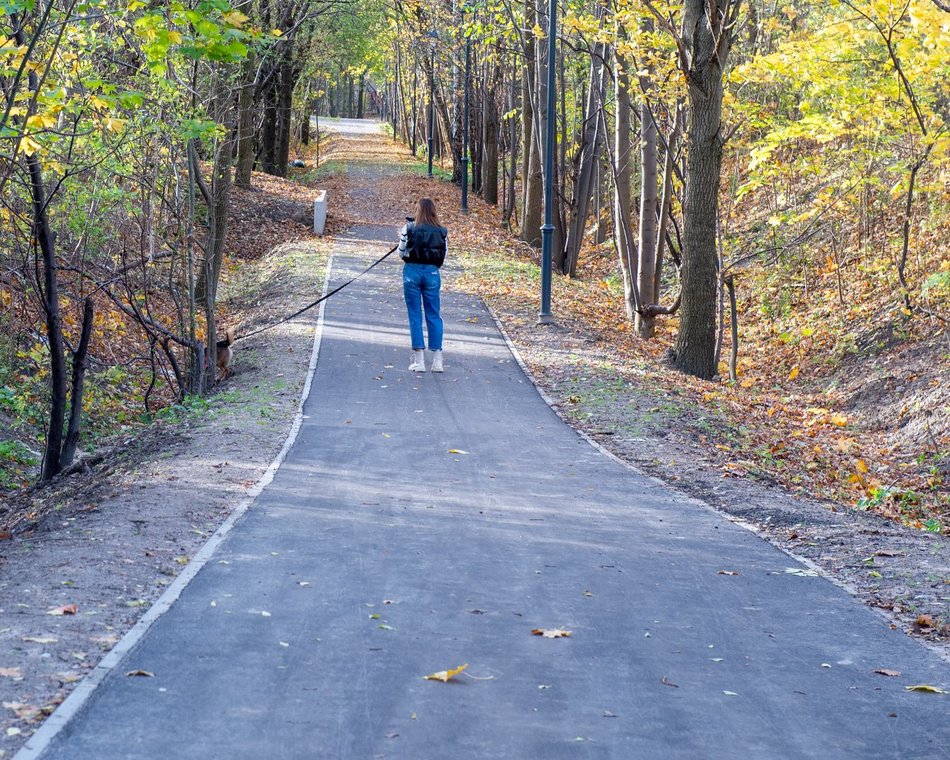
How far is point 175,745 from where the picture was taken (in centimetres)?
408

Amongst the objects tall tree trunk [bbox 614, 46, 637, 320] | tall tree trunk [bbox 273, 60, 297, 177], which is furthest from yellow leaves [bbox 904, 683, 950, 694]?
tall tree trunk [bbox 273, 60, 297, 177]

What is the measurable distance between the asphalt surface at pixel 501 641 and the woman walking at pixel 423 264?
4392mm

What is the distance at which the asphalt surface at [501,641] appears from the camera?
434 cm

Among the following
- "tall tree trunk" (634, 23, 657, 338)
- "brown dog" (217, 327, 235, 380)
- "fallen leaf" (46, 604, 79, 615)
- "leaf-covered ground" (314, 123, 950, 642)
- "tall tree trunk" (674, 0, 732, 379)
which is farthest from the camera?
"tall tree trunk" (634, 23, 657, 338)

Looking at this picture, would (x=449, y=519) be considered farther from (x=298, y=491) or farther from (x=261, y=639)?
(x=261, y=639)

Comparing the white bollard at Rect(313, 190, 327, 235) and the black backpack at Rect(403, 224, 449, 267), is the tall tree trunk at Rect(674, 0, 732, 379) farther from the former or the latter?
the white bollard at Rect(313, 190, 327, 235)

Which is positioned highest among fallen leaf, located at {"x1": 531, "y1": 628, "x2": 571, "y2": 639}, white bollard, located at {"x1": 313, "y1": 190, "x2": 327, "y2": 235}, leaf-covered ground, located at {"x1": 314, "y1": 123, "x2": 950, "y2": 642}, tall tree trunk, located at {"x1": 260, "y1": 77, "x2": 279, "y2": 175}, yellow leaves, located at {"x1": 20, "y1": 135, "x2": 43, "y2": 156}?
tall tree trunk, located at {"x1": 260, "y1": 77, "x2": 279, "y2": 175}

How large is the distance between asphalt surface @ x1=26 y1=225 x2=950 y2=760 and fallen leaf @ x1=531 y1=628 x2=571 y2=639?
0.24 ft

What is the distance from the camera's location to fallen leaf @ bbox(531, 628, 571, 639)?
18.2ft

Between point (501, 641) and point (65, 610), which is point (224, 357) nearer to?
point (65, 610)

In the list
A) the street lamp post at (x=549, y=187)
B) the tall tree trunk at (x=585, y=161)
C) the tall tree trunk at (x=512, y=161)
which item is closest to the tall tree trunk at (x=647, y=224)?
the street lamp post at (x=549, y=187)

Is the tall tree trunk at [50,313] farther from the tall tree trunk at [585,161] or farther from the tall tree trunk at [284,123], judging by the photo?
the tall tree trunk at [284,123]

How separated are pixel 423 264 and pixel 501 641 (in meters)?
8.46

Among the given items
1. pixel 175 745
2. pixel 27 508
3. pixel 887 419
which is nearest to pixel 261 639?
pixel 175 745
